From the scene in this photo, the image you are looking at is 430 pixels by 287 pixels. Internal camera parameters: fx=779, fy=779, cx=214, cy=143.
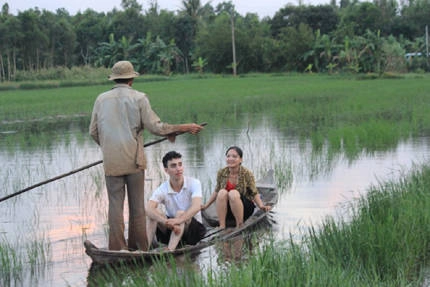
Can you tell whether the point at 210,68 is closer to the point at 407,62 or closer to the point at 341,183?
the point at 407,62

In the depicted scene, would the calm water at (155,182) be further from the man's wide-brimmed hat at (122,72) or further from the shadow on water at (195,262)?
the man's wide-brimmed hat at (122,72)

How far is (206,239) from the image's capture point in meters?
7.37

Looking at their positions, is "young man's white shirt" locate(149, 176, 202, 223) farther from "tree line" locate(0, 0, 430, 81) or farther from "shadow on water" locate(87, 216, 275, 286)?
"tree line" locate(0, 0, 430, 81)

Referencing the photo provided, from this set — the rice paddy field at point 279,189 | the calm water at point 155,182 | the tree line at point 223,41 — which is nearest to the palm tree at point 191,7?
the tree line at point 223,41

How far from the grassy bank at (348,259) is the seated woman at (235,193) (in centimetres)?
133

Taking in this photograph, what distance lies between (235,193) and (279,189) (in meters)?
2.64

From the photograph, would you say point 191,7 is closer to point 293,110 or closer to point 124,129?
point 293,110

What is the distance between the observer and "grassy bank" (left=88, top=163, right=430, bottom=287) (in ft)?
15.5

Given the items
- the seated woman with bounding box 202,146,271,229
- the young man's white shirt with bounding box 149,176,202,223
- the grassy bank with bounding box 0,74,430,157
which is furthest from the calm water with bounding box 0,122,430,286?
the grassy bank with bounding box 0,74,430,157

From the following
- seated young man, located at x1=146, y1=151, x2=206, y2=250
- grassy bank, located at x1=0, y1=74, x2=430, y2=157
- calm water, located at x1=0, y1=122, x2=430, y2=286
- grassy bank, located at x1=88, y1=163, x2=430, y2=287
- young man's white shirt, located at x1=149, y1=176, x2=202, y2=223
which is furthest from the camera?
grassy bank, located at x1=0, y1=74, x2=430, y2=157

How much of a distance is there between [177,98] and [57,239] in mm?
20733

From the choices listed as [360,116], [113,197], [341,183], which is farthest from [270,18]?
[113,197]

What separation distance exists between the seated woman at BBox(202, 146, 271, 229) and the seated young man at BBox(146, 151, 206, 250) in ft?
1.79

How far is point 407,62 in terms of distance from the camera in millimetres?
45844
